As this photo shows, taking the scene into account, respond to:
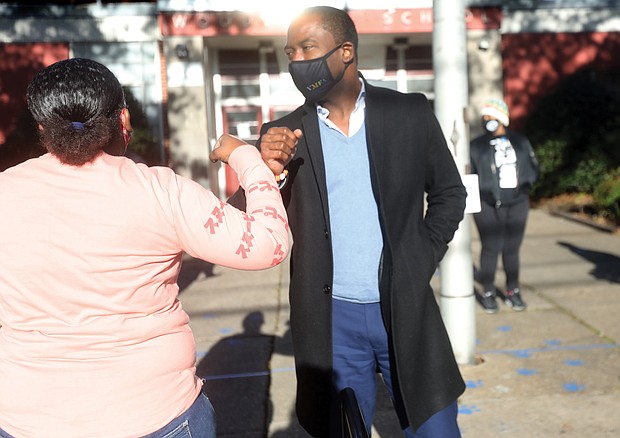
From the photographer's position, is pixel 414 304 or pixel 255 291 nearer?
pixel 414 304

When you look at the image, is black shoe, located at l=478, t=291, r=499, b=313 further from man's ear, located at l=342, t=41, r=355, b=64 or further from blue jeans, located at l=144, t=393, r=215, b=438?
blue jeans, located at l=144, t=393, r=215, b=438

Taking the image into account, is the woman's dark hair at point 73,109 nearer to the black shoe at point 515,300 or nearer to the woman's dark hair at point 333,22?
the woman's dark hair at point 333,22

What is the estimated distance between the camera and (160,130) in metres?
15.9

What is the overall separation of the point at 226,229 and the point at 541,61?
15.8m

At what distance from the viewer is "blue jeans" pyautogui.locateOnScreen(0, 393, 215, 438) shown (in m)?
1.75

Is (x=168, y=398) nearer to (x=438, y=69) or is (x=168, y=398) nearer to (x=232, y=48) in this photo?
(x=438, y=69)

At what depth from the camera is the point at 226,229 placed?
5.45 feet

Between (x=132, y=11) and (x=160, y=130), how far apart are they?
8.39 ft

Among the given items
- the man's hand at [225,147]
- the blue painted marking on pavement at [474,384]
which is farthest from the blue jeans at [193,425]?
the blue painted marking on pavement at [474,384]

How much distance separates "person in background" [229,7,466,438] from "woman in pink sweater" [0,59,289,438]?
92 centimetres

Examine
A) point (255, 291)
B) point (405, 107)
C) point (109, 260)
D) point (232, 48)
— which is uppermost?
point (232, 48)

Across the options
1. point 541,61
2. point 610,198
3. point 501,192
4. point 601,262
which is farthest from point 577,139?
point 501,192

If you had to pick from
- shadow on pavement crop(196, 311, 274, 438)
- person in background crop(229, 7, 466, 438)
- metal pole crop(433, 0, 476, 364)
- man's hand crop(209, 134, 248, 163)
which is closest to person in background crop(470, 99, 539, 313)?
metal pole crop(433, 0, 476, 364)

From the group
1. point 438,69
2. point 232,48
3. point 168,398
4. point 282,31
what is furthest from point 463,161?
point 232,48
